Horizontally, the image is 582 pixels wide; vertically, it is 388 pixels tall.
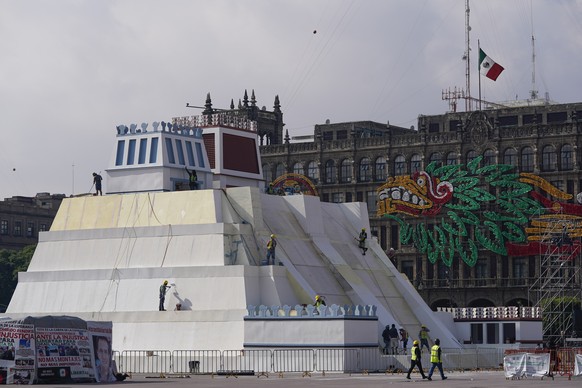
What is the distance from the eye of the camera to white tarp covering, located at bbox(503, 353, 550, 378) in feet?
156

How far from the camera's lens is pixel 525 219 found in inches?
4663

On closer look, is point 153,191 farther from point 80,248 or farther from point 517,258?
point 517,258

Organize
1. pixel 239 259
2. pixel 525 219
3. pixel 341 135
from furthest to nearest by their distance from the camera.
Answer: pixel 341 135
pixel 525 219
pixel 239 259

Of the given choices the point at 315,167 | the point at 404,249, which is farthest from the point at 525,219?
the point at 315,167

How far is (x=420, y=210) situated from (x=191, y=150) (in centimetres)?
5972

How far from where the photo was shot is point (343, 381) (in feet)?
149

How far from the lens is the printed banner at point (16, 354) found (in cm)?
4300

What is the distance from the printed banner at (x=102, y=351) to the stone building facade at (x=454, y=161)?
74107mm

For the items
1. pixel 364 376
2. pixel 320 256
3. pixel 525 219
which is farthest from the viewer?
pixel 525 219

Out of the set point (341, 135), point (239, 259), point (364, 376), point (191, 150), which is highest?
point (341, 135)

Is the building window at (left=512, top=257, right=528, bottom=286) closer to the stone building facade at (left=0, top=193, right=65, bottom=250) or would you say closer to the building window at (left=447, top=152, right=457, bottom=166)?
the building window at (left=447, top=152, right=457, bottom=166)

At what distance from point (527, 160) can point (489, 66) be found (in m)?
10.4

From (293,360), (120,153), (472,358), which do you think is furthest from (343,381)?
(120,153)

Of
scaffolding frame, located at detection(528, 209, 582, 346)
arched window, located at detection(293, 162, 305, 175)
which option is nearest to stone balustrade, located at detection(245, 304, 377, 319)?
scaffolding frame, located at detection(528, 209, 582, 346)
